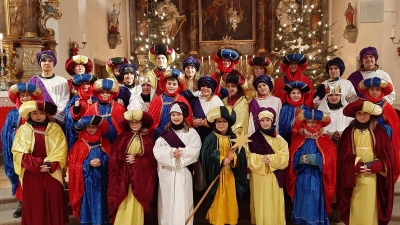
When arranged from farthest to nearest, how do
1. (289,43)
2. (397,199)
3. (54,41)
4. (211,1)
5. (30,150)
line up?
(211,1) → (289,43) → (54,41) → (397,199) → (30,150)

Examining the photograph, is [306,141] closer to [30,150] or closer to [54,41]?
[30,150]

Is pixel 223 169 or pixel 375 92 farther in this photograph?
pixel 375 92

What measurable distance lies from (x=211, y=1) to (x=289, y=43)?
20.4 ft

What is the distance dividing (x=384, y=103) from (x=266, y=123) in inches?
65.5

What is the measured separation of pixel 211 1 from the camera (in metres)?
14.5

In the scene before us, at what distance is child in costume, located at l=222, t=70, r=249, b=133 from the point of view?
4602mm

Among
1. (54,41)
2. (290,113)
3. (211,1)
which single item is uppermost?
(211,1)

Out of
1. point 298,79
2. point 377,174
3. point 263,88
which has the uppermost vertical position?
point 298,79

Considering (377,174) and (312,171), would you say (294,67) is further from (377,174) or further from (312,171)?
(377,174)

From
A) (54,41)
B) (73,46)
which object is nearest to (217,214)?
(54,41)

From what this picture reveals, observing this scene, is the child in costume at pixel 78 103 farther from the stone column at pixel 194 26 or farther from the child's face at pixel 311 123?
the stone column at pixel 194 26

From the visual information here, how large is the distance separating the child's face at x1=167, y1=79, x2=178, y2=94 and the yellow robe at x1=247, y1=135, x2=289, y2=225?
1.28 metres

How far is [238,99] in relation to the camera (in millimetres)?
4719

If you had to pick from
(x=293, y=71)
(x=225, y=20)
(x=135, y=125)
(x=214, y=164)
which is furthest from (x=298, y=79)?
(x=225, y=20)
